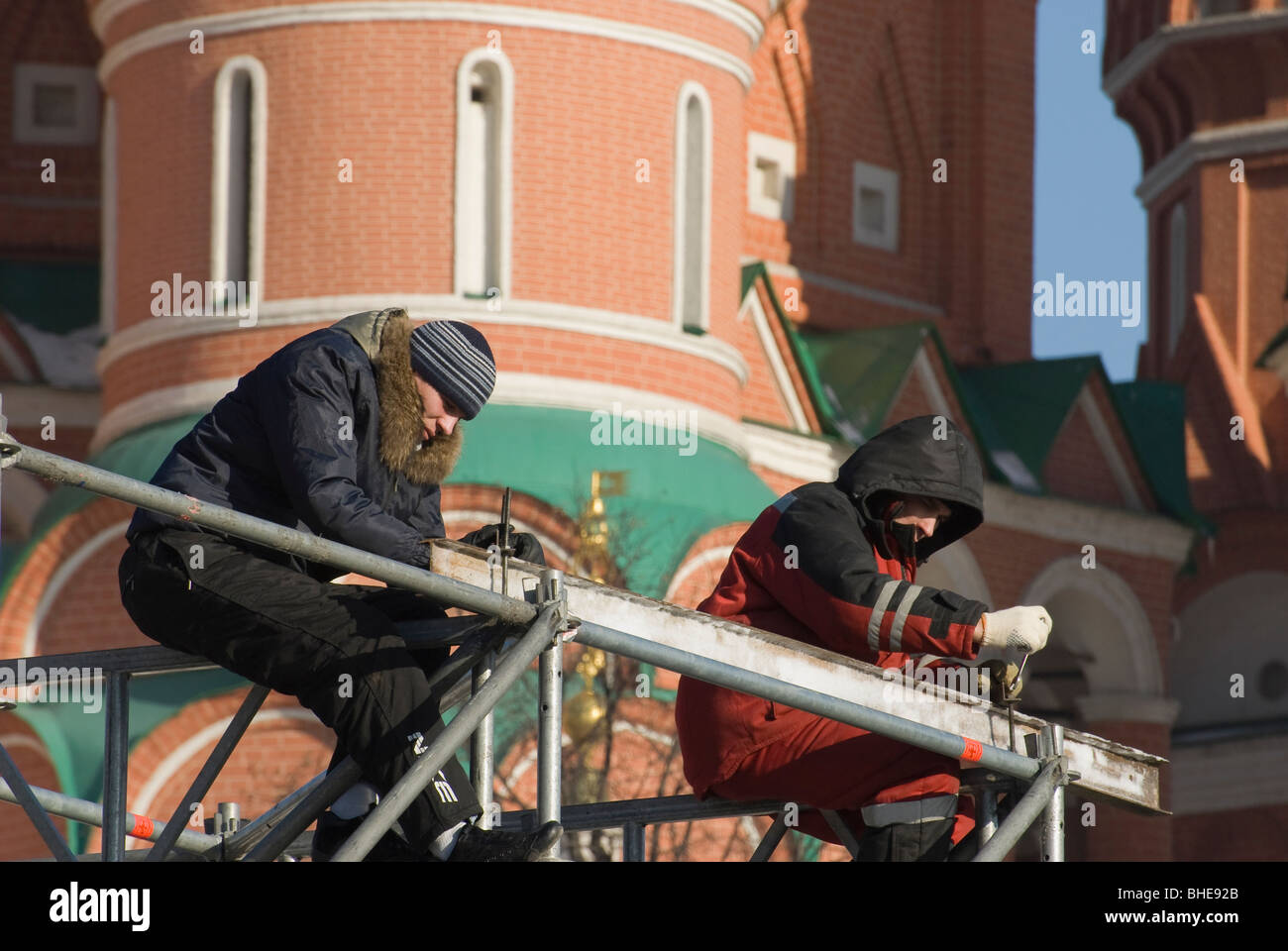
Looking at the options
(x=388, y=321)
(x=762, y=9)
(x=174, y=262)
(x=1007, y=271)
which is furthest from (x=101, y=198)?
(x=388, y=321)

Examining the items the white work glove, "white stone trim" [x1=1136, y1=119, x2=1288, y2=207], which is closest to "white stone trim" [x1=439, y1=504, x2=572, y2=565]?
the white work glove

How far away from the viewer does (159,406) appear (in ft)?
66.2

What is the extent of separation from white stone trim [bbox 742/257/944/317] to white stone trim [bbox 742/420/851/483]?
2442 mm

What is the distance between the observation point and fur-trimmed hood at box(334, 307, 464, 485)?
6.97 metres

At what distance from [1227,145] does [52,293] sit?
1438cm

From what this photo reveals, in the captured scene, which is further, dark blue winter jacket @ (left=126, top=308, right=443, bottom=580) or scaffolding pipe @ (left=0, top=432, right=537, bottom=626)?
dark blue winter jacket @ (left=126, top=308, right=443, bottom=580)

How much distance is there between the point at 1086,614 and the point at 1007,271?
3861 millimetres

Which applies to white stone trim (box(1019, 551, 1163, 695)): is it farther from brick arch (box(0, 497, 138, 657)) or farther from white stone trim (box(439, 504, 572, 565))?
brick arch (box(0, 497, 138, 657))

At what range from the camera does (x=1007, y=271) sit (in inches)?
1147

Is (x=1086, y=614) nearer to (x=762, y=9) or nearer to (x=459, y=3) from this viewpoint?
(x=762, y=9)

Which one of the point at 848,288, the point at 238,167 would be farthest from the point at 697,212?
the point at 848,288

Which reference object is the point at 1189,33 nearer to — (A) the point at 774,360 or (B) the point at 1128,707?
(B) the point at 1128,707

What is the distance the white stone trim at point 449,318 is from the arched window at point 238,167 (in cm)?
42

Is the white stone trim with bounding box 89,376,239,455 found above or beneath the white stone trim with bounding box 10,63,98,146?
beneath
